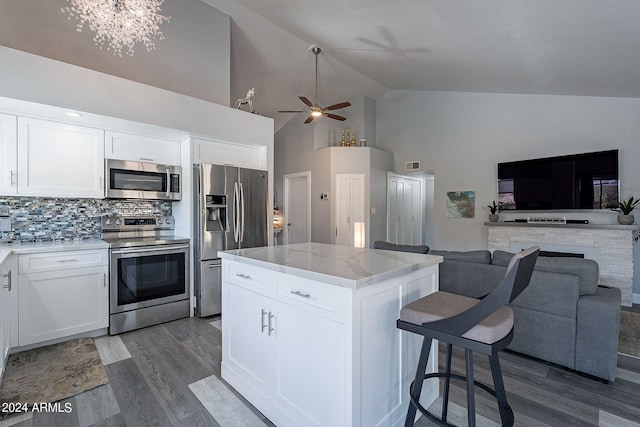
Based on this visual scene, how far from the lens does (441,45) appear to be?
368 cm

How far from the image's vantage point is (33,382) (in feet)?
7.15

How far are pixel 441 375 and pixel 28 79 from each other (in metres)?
3.81

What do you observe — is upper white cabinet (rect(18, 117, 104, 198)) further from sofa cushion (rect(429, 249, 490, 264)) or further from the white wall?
the white wall

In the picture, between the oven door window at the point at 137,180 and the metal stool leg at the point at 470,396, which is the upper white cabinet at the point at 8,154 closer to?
the oven door window at the point at 137,180

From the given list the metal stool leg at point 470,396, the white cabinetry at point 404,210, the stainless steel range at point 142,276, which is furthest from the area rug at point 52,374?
the white cabinetry at point 404,210

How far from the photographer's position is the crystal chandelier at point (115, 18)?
8.81 ft

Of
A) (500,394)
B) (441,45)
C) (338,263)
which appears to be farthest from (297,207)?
(500,394)

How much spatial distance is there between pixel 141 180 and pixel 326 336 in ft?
9.92

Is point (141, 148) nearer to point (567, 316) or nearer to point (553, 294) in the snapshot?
point (553, 294)

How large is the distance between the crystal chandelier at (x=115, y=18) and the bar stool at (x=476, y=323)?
126 inches

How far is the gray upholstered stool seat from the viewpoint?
4.17 ft

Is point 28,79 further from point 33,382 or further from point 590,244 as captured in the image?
point 590,244

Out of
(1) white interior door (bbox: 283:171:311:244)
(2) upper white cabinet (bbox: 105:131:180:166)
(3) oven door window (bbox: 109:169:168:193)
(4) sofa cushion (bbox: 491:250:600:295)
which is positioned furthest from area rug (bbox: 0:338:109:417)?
(1) white interior door (bbox: 283:171:311:244)

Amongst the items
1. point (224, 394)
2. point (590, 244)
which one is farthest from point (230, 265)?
point (590, 244)
